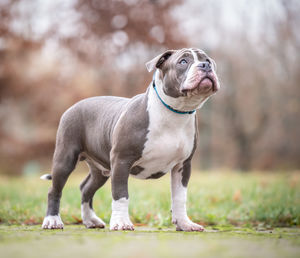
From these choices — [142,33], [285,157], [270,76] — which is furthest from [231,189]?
[285,157]

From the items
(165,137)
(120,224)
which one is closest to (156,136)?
(165,137)

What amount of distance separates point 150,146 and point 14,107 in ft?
41.0

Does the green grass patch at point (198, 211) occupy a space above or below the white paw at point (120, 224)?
below

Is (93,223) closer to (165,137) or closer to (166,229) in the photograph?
(166,229)

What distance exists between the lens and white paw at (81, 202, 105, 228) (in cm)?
421

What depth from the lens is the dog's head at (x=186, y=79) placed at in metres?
3.42

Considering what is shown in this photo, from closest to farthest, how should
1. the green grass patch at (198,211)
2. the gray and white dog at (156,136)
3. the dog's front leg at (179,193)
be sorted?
the gray and white dog at (156,136), the dog's front leg at (179,193), the green grass patch at (198,211)

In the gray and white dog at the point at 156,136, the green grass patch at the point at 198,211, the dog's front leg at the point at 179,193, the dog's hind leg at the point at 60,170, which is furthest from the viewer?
the green grass patch at the point at 198,211

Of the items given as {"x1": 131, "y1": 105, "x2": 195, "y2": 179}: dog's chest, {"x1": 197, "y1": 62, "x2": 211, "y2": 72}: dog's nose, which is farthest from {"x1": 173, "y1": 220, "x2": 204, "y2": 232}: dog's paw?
{"x1": 197, "y1": 62, "x2": 211, "y2": 72}: dog's nose

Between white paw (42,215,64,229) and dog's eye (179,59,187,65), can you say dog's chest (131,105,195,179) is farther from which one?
white paw (42,215,64,229)

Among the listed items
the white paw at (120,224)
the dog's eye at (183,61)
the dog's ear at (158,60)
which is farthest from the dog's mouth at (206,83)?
the white paw at (120,224)

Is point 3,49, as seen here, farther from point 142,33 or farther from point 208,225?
point 208,225

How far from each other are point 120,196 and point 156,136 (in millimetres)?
579

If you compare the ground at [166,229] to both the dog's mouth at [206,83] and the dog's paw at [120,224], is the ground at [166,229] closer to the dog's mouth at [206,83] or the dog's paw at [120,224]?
the dog's paw at [120,224]
